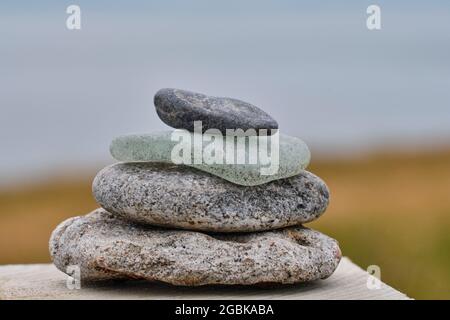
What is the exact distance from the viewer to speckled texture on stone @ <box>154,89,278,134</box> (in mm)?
6957

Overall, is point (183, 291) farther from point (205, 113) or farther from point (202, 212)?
point (205, 113)

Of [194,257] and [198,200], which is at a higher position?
[198,200]

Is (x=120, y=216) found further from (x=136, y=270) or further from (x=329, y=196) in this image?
(x=329, y=196)

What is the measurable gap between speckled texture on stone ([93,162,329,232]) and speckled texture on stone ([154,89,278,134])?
0.42m

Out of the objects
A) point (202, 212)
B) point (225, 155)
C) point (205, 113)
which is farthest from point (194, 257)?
point (205, 113)

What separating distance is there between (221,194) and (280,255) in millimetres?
683

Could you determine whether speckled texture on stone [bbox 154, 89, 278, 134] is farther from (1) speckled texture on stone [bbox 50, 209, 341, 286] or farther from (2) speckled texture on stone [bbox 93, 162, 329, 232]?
(1) speckled texture on stone [bbox 50, 209, 341, 286]

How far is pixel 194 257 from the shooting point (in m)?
6.73

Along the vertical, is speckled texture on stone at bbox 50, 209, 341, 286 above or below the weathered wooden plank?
above

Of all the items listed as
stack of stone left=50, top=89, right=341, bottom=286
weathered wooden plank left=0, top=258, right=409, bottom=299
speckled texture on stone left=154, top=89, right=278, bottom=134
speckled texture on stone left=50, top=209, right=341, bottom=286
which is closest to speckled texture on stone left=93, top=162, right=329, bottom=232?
stack of stone left=50, top=89, right=341, bottom=286

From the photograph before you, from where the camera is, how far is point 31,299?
6.69 metres

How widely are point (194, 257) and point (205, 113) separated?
1.18m

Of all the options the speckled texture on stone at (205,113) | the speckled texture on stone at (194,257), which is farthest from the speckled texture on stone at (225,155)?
the speckled texture on stone at (194,257)
